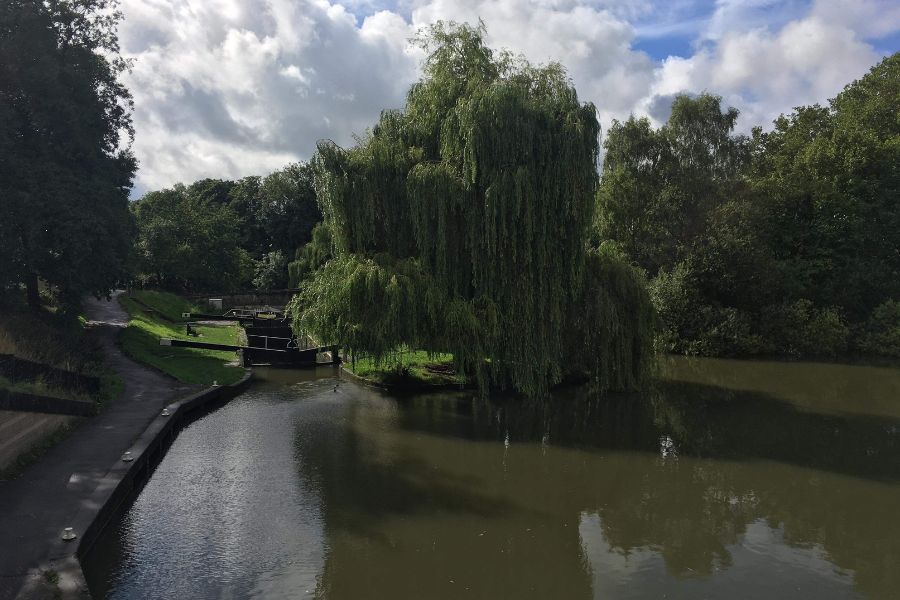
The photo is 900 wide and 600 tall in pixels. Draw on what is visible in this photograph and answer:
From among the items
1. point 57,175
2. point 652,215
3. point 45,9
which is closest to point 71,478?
point 57,175

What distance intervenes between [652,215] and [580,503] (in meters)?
25.9

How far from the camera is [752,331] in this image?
32.4 meters

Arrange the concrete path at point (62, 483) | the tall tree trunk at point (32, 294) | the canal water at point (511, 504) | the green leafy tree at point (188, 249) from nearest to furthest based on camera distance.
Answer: the concrete path at point (62, 483) → the canal water at point (511, 504) → the tall tree trunk at point (32, 294) → the green leafy tree at point (188, 249)

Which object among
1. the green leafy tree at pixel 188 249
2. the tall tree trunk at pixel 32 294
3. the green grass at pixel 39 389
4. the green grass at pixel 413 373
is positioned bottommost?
the green grass at pixel 39 389

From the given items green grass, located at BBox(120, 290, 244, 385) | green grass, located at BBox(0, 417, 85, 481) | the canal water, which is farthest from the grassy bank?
the canal water

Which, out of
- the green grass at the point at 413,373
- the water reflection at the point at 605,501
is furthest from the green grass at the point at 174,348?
the water reflection at the point at 605,501

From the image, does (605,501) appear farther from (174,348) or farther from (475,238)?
(174,348)

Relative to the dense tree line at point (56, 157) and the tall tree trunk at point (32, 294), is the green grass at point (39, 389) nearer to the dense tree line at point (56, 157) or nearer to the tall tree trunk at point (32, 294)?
the dense tree line at point (56, 157)

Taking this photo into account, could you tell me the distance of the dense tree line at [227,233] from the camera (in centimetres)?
4241

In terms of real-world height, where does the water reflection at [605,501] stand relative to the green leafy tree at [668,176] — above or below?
below

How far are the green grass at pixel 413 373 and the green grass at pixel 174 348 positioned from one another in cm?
502

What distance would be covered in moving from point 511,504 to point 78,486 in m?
8.37

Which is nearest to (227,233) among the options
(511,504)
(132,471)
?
(132,471)

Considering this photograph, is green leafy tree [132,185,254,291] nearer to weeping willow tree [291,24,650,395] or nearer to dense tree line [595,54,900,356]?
weeping willow tree [291,24,650,395]
